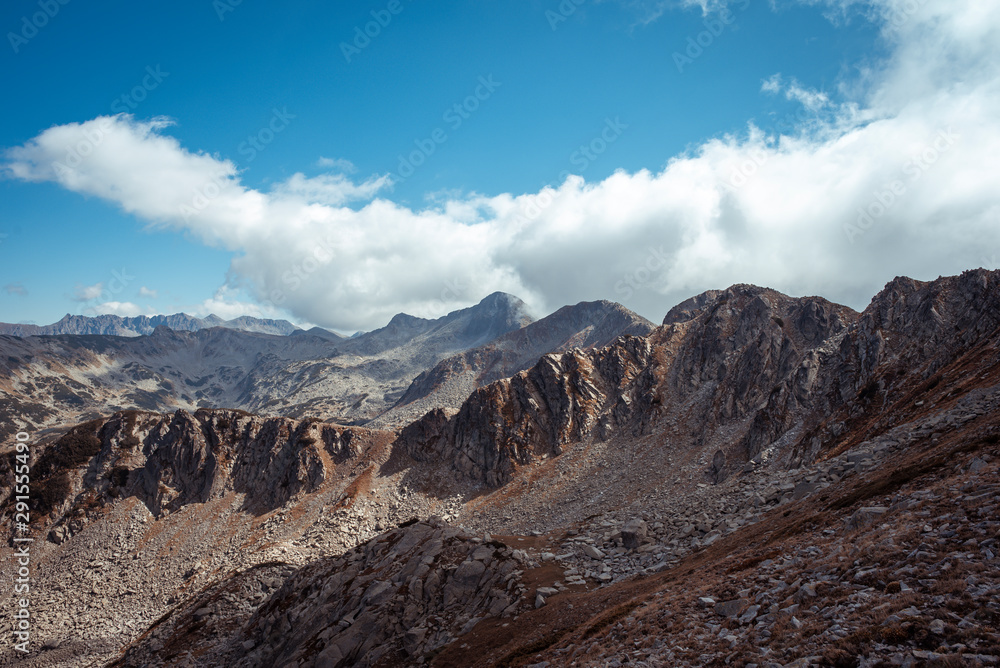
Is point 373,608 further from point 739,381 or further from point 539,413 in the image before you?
point 739,381

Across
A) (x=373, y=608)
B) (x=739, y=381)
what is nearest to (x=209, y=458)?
(x=373, y=608)

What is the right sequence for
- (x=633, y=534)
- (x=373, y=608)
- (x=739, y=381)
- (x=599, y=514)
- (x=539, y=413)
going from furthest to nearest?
(x=539, y=413), (x=739, y=381), (x=599, y=514), (x=633, y=534), (x=373, y=608)

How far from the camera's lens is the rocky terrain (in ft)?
53.3

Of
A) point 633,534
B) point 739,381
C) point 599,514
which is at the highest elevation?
point 739,381

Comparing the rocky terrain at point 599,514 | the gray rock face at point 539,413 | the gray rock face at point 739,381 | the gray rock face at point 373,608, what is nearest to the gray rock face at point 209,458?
the rocky terrain at point 599,514

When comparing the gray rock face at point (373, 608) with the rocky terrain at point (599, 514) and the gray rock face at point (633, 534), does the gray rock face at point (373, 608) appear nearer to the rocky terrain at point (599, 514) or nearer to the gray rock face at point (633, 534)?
the rocky terrain at point (599, 514)

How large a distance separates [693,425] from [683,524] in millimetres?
48455

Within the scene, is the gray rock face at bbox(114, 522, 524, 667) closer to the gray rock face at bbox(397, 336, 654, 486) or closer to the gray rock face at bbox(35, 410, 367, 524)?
the gray rock face at bbox(35, 410, 367, 524)

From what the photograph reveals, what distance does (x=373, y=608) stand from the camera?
35375 millimetres

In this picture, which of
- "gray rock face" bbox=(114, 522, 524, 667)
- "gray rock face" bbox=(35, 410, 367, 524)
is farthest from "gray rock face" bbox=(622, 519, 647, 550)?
"gray rock face" bbox=(35, 410, 367, 524)

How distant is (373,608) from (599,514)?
31.0 metres

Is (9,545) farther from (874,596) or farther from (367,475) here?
(874,596)

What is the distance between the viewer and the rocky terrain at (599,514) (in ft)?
53.3

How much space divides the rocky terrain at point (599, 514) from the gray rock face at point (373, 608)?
0.22m
